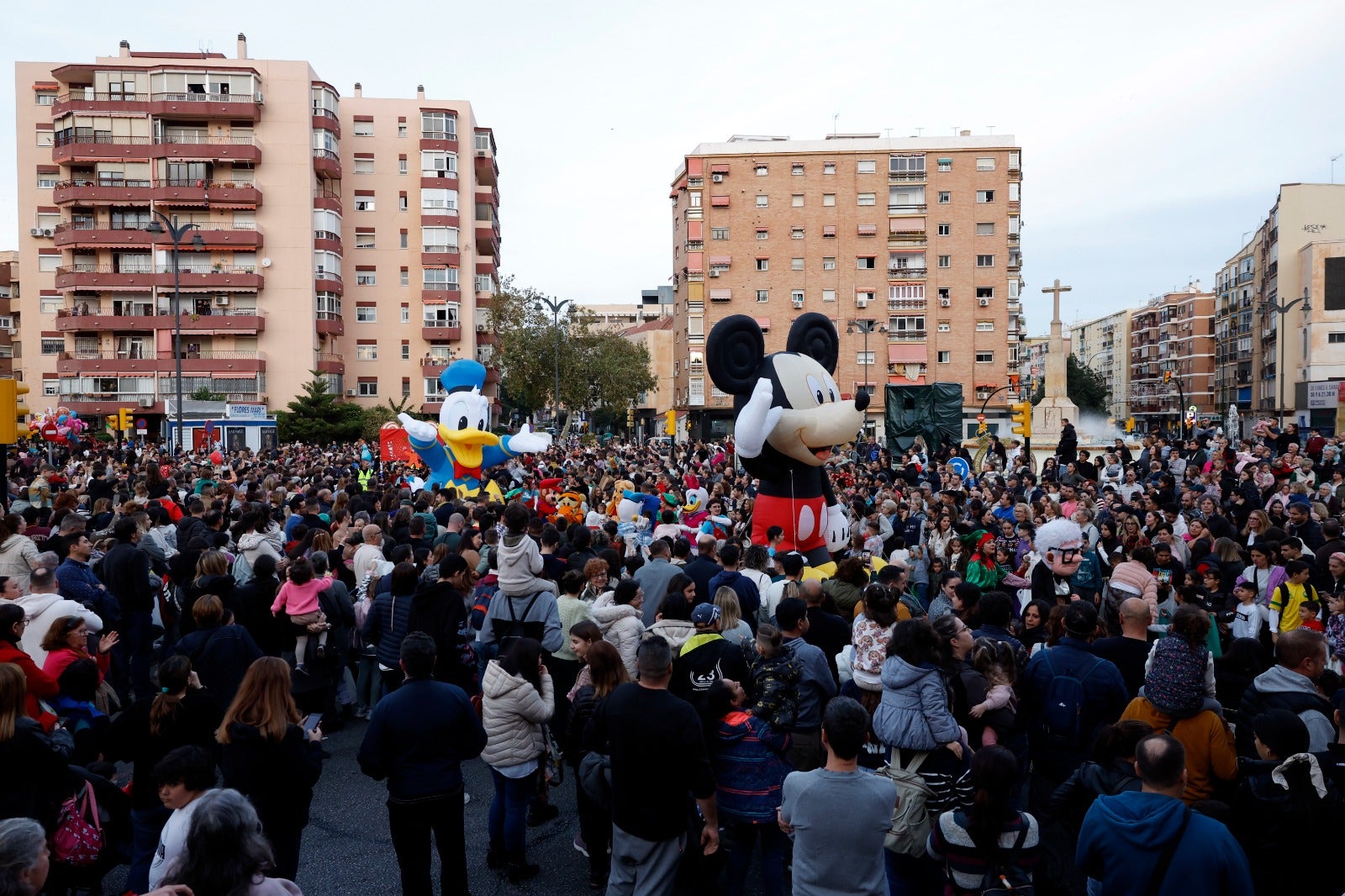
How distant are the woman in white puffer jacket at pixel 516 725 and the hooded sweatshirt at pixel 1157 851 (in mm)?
2963

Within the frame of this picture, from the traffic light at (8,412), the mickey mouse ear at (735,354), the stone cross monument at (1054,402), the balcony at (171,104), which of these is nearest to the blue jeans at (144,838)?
the traffic light at (8,412)

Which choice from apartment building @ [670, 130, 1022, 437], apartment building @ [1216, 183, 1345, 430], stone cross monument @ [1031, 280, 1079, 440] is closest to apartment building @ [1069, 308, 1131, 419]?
apartment building @ [1216, 183, 1345, 430]

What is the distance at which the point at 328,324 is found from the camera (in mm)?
49375

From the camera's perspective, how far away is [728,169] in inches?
2105

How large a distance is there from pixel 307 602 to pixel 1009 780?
5416mm

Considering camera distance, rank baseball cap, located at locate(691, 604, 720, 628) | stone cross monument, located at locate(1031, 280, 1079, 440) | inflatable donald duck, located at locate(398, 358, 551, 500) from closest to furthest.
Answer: baseball cap, located at locate(691, 604, 720, 628)
inflatable donald duck, located at locate(398, 358, 551, 500)
stone cross monument, located at locate(1031, 280, 1079, 440)

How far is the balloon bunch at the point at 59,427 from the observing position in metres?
25.6

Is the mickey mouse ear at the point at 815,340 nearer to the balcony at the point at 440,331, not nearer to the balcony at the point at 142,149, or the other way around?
the balcony at the point at 440,331

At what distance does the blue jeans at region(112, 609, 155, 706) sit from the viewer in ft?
27.0

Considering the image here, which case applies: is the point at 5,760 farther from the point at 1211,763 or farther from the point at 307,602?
the point at 1211,763

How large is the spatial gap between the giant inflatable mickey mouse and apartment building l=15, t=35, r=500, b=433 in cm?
4134

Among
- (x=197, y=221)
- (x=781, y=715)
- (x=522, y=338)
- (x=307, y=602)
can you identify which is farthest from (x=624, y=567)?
(x=197, y=221)

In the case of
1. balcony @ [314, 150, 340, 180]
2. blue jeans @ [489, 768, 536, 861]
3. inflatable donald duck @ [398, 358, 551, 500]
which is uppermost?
balcony @ [314, 150, 340, 180]

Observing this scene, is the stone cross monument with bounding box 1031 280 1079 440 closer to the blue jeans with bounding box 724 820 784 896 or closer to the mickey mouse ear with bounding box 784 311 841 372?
the mickey mouse ear with bounding box 784 311 841 372
